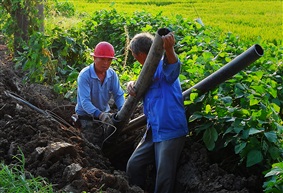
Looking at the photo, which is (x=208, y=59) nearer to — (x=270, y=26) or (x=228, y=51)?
(x=228, y=51)

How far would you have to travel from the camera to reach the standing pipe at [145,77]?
5.42m

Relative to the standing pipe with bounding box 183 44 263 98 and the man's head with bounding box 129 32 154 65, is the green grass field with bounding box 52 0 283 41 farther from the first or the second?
the man's head with bounding box 129 32 154 65

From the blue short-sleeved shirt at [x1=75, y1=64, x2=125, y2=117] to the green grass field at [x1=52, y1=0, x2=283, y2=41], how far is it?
19.0 ft

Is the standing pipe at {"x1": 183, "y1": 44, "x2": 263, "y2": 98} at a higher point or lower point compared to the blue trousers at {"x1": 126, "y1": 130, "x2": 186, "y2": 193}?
higher

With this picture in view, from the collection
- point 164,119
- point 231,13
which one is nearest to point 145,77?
point 164,119

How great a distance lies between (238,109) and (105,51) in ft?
5.47

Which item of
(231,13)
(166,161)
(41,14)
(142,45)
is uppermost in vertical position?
(142,45)

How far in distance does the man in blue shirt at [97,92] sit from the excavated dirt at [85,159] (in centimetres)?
20

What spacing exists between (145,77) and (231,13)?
15788 mm

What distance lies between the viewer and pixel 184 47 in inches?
347

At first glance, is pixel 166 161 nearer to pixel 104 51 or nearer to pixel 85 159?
pixel 85 159

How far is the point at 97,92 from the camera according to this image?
6.88 metres

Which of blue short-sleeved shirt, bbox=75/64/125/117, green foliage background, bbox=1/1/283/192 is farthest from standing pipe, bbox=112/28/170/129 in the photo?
green foliage background, bbox=1/1/283/192

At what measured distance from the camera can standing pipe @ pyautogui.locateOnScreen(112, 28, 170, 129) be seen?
5.42 metres
